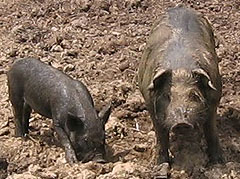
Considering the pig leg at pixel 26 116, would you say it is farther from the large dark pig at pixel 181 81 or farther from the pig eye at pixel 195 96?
the pig eye at pixel 195 96

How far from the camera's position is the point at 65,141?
5691 mm

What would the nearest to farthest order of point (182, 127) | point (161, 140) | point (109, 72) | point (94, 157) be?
point (182, 127)
point (161, 140)
point (94, 157)
point (109, 72)

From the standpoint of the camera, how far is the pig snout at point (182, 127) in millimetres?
4773

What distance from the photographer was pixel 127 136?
242 inches

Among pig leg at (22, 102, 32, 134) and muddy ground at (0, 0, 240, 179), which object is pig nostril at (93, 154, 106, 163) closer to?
muddy ground at (0, 0, 240, 179)

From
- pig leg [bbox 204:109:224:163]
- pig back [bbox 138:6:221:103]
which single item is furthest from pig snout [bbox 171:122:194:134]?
pig leg [bbox 204:109:224:163]

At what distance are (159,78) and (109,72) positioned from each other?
7.31 ft

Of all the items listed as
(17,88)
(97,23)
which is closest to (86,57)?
(97,23)

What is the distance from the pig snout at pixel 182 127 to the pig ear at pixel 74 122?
3.19ft

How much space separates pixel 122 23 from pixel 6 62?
158cm

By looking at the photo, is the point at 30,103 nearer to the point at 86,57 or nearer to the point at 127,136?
the point at 127,136

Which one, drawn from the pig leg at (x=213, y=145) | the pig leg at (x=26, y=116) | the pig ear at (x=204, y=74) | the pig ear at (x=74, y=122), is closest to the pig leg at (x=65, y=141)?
the pig ear at (x=74, y=122)

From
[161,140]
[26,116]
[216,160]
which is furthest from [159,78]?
[26,116]

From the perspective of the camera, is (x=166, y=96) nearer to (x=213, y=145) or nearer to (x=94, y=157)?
(x=213, y=145)
